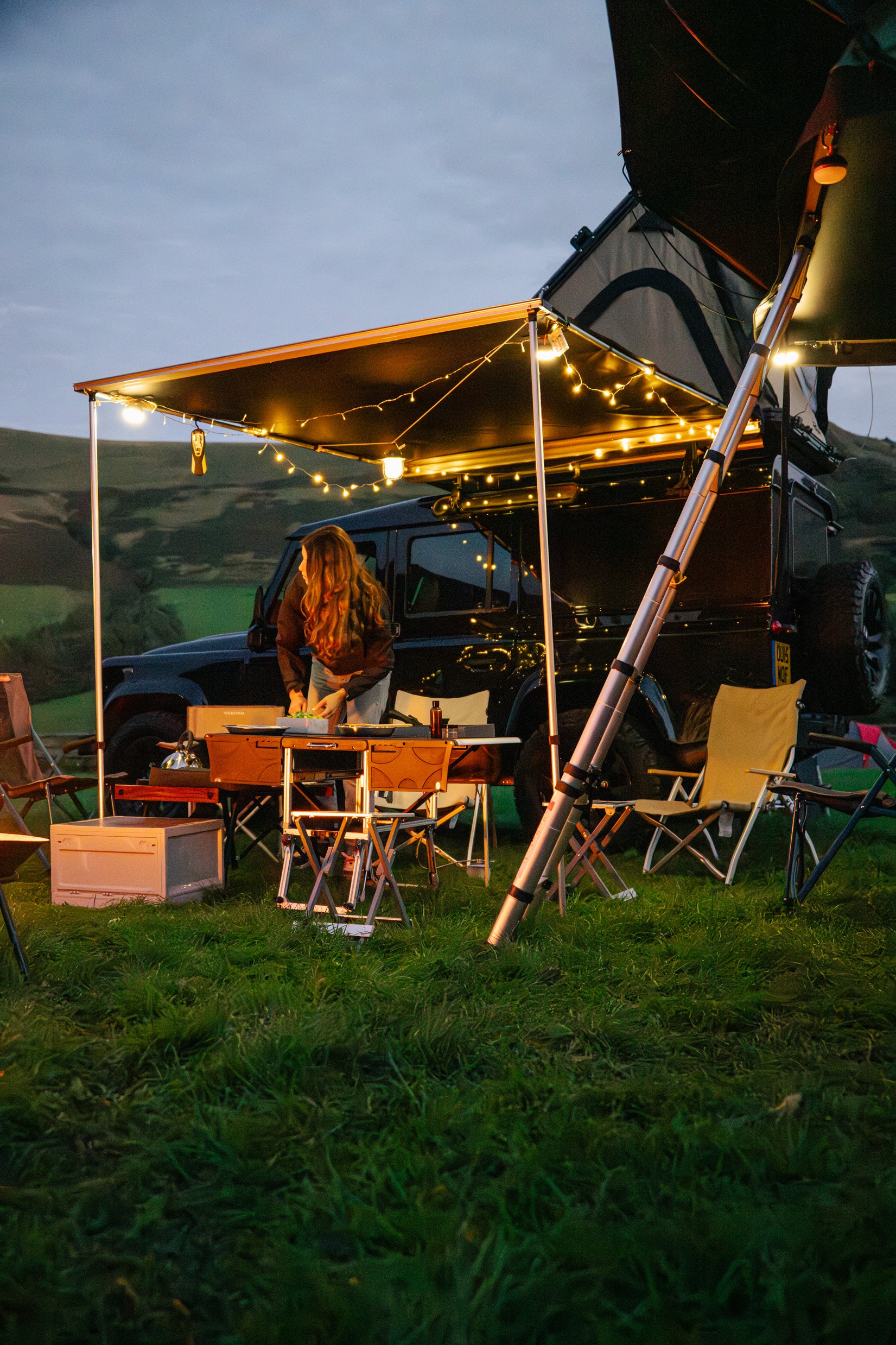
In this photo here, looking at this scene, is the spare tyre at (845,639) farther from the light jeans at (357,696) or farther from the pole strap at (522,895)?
the pole strap at (522,895)

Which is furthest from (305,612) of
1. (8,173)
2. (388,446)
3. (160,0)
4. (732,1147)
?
(8,173)

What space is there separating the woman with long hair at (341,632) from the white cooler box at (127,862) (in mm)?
769

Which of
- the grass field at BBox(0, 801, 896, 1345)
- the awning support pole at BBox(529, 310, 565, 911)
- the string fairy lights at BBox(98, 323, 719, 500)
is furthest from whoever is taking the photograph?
the string fairy lights at BBox(98, 323, 719, 500)

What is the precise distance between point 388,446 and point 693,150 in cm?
267

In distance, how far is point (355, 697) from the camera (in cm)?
445

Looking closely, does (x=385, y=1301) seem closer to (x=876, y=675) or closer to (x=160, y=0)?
(x=876, y=675)

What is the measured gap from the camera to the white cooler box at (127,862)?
4062mm

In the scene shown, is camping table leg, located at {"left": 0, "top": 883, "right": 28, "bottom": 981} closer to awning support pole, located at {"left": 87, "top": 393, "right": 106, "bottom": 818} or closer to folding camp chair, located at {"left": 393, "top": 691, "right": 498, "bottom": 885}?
awning support pole, located at {"left": 87, "top": 393, "right": 106, "bottom": 818}

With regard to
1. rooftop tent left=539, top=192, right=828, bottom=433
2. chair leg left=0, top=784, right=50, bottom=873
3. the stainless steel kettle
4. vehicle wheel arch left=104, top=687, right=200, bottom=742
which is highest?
rooftop tent left=539, top=192, right=828, bottom=433

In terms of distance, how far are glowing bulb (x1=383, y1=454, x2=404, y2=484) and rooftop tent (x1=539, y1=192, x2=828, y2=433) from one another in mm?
1778

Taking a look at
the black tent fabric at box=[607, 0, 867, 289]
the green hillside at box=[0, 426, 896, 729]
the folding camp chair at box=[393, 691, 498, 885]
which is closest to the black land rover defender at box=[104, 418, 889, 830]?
the folding camp chair at box=[393, 691, 498, 885]

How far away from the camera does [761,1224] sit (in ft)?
4.76

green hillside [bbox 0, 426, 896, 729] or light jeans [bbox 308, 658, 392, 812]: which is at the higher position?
green hillside [bbox 0, 426, 896, 729]

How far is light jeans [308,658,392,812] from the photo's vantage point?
14.7 ft
